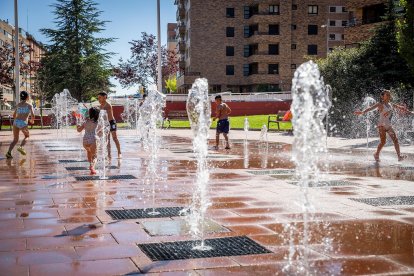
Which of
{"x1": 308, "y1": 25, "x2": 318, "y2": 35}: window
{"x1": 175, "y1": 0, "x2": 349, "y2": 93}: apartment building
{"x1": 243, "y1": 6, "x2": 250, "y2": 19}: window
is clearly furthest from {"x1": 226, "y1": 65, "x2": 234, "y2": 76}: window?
{"x1": 308, "y1": 25, "x2": 318, "y2": 35}: window

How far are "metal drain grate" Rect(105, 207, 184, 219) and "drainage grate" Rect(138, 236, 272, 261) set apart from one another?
4.60ft

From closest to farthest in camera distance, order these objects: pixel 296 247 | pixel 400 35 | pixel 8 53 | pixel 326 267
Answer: pixel 326 267 → pixel 296 247 → pixel 400 35 → pixel 8 53

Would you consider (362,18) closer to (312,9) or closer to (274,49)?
(274,49)

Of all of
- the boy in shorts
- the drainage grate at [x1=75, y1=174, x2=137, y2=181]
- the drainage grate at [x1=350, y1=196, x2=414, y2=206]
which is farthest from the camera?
the boy in shorts

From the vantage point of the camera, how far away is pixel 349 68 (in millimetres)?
28031

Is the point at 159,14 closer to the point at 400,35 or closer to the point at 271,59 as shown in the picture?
the point at 400,35

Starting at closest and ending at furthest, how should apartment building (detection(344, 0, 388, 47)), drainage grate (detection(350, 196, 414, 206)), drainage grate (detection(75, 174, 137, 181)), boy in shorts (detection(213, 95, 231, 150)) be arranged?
1. drainage grate (detection(350, 196, 414, 206))
2. drainage grate (detection(75, 174, 137, 181))
3. boy in shorts (detection(213, 95, 231, 150))
4. apartment building (detection(344, 0, 388, 47))

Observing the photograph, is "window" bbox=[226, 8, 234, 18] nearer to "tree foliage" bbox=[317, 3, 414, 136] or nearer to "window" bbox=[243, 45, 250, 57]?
"window" bbox=[243, 45, 250, 57]

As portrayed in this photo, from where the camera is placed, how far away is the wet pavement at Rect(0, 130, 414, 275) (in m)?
4.96

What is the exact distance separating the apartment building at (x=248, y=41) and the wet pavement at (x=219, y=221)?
55.7m

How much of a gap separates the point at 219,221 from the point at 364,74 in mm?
22884

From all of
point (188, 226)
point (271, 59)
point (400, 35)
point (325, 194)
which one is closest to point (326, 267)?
point (188, 226)

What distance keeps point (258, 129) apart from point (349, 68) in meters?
5.70

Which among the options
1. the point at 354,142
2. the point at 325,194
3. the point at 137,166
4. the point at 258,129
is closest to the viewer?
the point at 325,194
